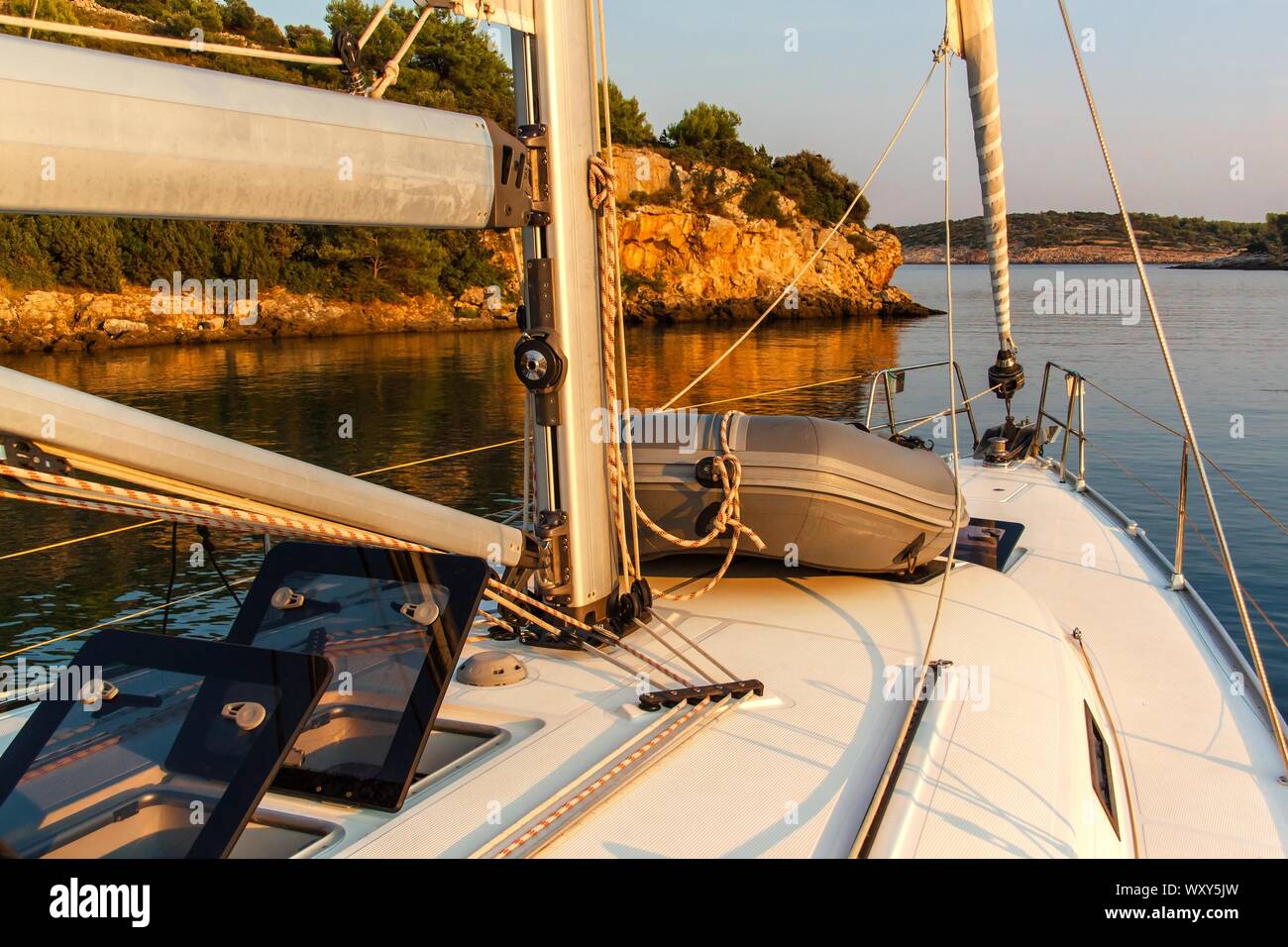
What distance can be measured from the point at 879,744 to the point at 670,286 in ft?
140

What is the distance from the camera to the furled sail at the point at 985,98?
18.7 ft

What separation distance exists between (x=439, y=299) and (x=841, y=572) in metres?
36.1

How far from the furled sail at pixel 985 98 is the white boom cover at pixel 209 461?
4.43 m

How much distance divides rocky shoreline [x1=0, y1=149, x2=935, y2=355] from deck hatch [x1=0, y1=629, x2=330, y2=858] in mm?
30977

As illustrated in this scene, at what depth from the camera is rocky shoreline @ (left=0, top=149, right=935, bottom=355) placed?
1244 inches

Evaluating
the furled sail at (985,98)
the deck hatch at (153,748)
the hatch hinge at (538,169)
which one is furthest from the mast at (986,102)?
the deck hatch at (153,748)

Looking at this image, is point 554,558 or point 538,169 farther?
point 554,558

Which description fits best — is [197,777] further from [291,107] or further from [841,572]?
[841,572]

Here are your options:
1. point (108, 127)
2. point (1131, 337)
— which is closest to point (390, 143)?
point (108, 127)

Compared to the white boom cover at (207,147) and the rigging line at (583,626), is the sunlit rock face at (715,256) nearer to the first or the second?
the rigging line at (583,626)

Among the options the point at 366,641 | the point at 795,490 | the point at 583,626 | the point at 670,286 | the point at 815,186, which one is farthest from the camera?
the point at 815,186

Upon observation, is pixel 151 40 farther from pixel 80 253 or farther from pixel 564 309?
pixel 80 253

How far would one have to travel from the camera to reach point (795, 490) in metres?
3.63

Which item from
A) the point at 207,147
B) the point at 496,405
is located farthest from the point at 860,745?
the point at 496,405
